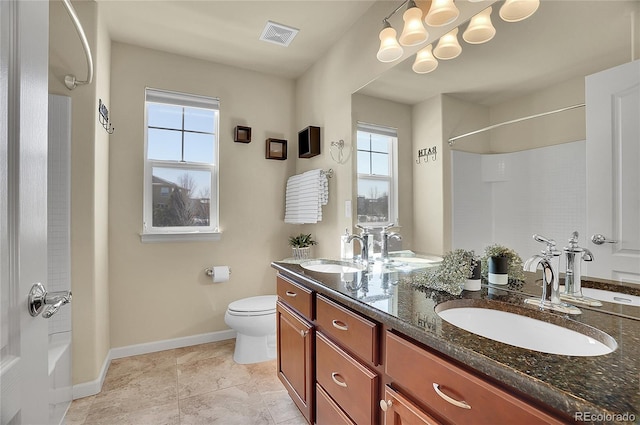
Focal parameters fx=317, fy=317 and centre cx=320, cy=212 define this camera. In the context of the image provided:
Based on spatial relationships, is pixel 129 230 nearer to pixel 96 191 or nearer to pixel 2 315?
pixel 96 191

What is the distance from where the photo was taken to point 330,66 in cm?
262

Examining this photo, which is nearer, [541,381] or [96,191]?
[541,381]

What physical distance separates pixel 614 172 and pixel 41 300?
1.66 meters

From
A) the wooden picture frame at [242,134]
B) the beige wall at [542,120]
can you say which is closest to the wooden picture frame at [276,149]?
the wooden picture frame at [242,134]

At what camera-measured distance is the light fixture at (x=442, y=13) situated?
59.2 inches

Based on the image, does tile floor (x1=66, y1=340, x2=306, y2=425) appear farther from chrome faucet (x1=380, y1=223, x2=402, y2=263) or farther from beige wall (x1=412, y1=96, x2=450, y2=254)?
beige wall (x1=412, y1=96, x2=450, y2=254)

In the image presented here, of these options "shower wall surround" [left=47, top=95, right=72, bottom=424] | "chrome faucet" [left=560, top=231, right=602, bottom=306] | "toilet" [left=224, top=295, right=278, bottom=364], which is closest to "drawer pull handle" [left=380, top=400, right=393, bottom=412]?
"chrome faucet" [left=560, top=231, right=602, bottom=306]

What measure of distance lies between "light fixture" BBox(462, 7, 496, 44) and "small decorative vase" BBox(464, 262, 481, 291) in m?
1.01

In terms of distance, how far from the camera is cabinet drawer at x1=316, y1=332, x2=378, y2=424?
43.9 inches

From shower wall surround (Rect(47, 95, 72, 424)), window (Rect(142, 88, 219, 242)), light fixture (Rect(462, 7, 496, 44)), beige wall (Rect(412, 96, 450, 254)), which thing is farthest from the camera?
window (Rect(142, 88, 219, 242))

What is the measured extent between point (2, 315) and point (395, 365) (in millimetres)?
971

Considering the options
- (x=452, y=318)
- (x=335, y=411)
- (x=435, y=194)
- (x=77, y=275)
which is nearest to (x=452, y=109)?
(x=435, y=194)

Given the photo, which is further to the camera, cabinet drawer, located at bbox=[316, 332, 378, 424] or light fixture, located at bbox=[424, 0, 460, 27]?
light fixture, located at bbox=[424, 0, 460, 27]

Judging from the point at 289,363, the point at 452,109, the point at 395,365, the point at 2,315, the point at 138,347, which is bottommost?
the point at 138,347
